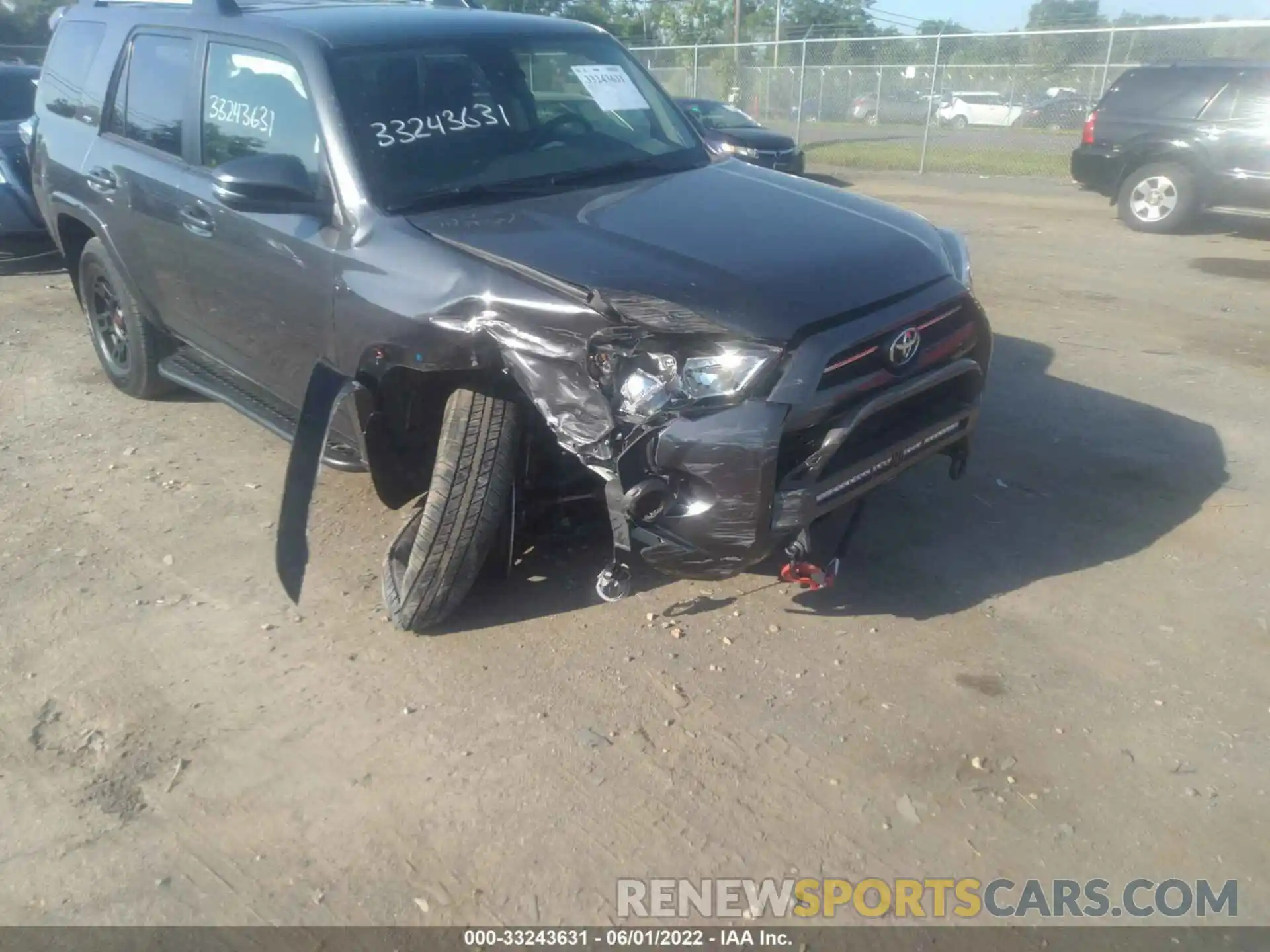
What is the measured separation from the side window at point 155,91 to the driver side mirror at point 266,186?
1.26 m

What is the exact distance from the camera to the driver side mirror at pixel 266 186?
3711 mm

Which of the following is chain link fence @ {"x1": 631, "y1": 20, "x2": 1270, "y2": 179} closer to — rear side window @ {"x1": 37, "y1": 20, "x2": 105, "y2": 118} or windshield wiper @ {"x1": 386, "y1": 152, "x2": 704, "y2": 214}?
windshield wiper @ {"x1": 386, "y1": 152, "x2": 704, "y2": 214}

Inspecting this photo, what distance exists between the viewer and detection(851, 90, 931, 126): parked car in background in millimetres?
21234

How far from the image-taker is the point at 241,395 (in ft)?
16.0

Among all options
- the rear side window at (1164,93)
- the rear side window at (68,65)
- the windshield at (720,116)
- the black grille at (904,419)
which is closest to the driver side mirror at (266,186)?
the black grille at (904,419)

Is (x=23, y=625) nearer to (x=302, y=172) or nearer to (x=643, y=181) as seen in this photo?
(x=302, y=172)

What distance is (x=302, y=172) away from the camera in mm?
3857

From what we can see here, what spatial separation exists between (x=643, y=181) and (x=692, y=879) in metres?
2.70

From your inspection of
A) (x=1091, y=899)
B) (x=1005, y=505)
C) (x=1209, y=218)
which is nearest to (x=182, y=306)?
(x=1005, y=505)

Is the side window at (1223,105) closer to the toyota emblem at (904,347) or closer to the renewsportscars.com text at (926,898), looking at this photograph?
the toyota emblem at (904,347)

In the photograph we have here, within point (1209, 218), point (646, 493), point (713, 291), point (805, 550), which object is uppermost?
point (713, 291)

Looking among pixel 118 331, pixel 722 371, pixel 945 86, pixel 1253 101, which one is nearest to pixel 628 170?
pixel 722 371

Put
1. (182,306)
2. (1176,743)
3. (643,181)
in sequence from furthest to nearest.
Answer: (182,306) < (643,181) < (1176,743)

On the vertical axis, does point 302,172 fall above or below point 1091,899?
above
